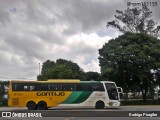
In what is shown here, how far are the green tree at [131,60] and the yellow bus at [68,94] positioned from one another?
15.8m

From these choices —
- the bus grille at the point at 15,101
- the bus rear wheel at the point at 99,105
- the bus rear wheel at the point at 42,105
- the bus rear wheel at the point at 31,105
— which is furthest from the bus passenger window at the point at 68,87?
Result: the bus grille at the point at 15,101

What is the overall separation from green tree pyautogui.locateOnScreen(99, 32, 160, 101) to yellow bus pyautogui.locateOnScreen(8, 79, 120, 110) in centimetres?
1579

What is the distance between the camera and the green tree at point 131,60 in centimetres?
5103

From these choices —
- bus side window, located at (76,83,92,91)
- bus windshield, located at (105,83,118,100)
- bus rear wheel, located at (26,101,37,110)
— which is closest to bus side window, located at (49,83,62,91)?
bus side window, located at (76,83,92,91)

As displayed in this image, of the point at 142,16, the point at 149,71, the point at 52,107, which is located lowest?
the point at 52,107

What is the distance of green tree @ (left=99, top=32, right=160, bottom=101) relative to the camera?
51.0 meters

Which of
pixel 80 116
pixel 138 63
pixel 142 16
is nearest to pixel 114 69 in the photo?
pixel 138 63

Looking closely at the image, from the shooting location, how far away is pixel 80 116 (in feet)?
35.3

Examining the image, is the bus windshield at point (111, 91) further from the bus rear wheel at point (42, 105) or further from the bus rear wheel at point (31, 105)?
the bus rear wheel at point (31, 105)

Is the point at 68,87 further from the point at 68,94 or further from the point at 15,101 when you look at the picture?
the point at 15,101

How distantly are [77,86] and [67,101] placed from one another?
158cm

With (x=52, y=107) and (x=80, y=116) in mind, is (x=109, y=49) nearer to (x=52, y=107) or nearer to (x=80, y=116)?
(x=52, y=107)

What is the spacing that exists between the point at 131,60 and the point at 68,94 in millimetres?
18139

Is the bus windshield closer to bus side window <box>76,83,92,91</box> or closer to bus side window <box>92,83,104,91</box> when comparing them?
bus side window <box>92,83,104,91</box>
